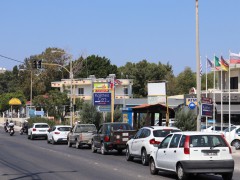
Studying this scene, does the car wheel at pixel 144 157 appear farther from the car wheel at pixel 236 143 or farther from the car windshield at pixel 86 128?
the car windshield at pixel 86 128

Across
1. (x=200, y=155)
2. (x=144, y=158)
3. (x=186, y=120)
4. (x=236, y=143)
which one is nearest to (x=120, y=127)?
(x=144, y=158)

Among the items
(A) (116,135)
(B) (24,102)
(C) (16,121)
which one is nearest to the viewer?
(A) (116,135)

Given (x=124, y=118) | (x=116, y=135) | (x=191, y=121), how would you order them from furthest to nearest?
(x=124, y=118)
(x=191, y=121)
(x=116, y=135)

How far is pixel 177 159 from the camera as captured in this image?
1551 cm

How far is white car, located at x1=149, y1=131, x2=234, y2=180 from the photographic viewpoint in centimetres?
1509

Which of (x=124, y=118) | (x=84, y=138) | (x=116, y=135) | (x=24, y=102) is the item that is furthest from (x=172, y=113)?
(x=24, y=102)

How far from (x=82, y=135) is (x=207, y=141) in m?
18.1

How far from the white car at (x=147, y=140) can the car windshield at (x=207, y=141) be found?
17.2 feet

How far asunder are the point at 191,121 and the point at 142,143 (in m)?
17.5

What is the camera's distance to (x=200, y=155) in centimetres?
1512

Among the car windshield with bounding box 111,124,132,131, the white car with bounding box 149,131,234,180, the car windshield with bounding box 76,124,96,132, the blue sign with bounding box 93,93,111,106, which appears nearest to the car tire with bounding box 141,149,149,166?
the white car with bounding box 149,131,234,180

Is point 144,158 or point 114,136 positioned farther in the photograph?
point 114,136

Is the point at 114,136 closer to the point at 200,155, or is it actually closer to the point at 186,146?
the point at 186,146

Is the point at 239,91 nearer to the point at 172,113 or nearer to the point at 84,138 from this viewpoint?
the point at 172,113
